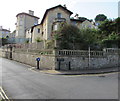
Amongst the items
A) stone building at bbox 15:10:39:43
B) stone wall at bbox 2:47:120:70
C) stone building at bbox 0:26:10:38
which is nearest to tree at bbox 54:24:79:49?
stone wall at bbox 2:47:120:70

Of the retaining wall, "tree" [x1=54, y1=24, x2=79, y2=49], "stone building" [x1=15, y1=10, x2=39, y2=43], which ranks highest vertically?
"stone building" [x1=15, y1=10, x2=39, y2=43]

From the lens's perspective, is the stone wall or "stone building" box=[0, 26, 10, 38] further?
"stone building" box=[0, 26, 10, 38]

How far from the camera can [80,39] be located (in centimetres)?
1427

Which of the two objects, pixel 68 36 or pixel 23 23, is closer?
pixel 68 36

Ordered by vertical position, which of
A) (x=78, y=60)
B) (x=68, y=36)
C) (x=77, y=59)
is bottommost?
(x=78, y=60)

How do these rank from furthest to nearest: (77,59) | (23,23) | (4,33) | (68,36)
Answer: (4,33), (23,23), (68,36), (77,59)

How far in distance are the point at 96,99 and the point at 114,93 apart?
1.30m

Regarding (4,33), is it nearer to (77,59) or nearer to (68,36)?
(68,36)

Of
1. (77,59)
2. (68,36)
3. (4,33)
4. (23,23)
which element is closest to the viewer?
(77,59)

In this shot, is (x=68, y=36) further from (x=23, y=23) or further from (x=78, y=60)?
(x=23, y=23)

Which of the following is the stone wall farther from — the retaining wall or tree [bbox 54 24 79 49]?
tree [bbox 54 24 79 49]

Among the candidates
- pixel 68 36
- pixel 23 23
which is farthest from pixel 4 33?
pixel 68 36

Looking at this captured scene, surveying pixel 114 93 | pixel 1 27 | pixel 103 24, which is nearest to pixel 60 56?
pixel 114 93

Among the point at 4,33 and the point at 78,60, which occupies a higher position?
the point at 4,33
